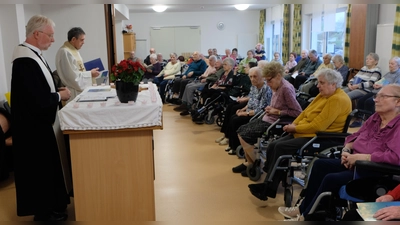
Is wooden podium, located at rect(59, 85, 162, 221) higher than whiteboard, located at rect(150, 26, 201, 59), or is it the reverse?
whiteboard, located at rect(150, 26, 201, 59)

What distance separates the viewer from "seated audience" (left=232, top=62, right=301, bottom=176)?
136 inches

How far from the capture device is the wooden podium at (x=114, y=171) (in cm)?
216

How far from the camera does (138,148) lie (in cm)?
220

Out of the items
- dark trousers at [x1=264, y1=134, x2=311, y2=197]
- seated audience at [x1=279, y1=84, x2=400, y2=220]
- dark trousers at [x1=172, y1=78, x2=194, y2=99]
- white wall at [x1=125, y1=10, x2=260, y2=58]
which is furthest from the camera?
white wall at [x1=125, y1=10, x2=260, y2=58]

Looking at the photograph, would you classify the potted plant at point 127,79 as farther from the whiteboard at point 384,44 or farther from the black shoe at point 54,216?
the whiteboard at point 384,44

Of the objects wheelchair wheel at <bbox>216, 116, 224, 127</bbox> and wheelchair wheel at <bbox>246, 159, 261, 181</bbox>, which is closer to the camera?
wheelchair wheel at <bbox>246, 159, 261, 181</bbox>

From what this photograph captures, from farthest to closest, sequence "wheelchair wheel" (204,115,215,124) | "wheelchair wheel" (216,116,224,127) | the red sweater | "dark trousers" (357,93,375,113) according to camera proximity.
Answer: "wheelchair wheel" (204,115,215,124) < "wheelchair wheel" (216,116,224,127) < "dark trousers" (357,93,375,113) < the red sweater

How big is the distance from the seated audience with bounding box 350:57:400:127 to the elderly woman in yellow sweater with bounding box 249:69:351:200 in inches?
110

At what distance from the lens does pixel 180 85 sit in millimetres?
7637

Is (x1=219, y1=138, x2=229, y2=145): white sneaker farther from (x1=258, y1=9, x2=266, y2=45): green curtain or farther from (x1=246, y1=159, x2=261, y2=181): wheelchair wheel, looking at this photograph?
(x1=258, y1=9, x2=266, y2=45): green curtain

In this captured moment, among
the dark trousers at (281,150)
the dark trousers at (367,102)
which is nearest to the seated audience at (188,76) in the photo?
the dark trousers at (367,102)

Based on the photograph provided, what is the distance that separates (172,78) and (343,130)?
5.77 metres

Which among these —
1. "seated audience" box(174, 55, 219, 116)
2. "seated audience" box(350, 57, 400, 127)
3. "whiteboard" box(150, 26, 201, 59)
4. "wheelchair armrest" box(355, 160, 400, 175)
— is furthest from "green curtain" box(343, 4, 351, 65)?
"whiteboard" box(150, 26, 201, 59)

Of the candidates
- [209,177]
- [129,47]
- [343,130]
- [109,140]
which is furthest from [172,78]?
[109,140]
